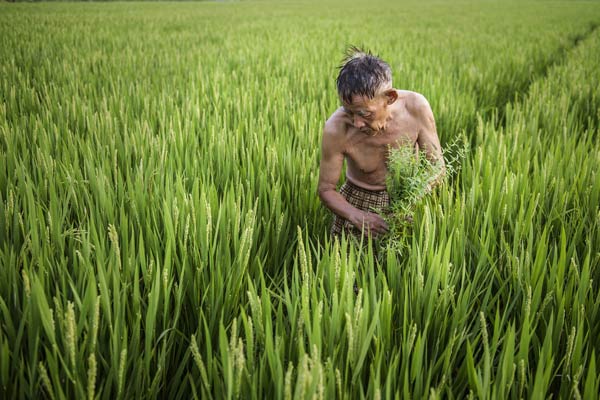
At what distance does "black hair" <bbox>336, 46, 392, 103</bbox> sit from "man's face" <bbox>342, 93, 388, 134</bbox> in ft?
0.06

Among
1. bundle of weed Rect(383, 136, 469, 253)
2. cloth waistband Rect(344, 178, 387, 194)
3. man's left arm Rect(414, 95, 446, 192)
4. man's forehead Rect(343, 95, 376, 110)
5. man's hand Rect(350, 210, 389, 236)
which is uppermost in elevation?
man's forehead Rect(343, 95, 376, 110)

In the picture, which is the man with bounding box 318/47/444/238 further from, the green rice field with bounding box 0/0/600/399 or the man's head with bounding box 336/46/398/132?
the green rice field with bounding box 0/0/600/399

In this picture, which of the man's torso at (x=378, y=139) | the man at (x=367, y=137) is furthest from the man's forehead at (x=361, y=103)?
the man's torso at (x=378, y=139)

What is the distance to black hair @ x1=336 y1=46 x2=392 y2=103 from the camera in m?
1.22

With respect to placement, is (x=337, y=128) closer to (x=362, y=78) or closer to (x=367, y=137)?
(x=367, y=137)

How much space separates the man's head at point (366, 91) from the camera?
48.1 inches

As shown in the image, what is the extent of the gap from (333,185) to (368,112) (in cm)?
30

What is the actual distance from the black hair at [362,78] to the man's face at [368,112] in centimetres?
2

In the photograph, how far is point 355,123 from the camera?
129 cm

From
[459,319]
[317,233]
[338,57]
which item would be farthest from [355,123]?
[338,57]

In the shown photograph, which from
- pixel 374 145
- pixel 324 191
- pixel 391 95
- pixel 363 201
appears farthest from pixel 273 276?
pixel 391 95

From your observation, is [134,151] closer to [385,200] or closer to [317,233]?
[317,233]

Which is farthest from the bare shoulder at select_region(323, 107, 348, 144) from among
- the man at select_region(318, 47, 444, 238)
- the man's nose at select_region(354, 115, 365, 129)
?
the man's nose at select_region(354, 115, 365, 129)

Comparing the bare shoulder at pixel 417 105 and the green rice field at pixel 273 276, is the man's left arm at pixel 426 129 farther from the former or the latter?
the green rice field at pixel 273 276
